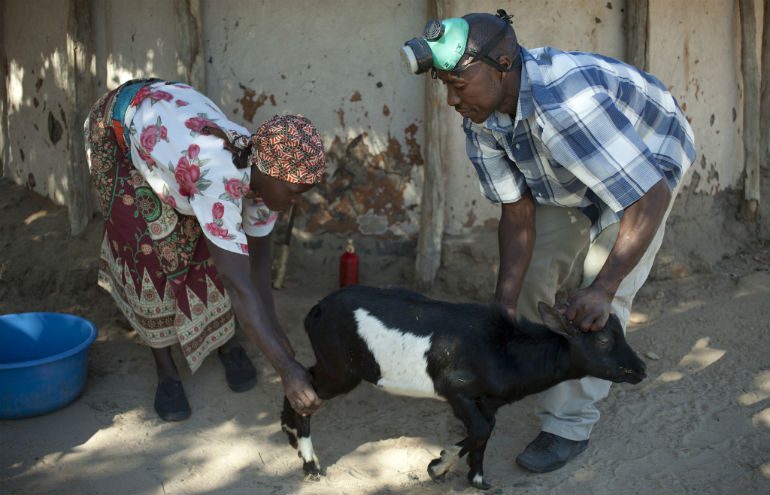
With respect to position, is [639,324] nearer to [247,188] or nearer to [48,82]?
[247,188]

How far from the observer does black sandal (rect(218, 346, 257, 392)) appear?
4969 millimetres

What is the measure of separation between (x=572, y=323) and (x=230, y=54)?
3.56m

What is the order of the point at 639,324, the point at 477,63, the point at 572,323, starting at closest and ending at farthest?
the point at 477,63 < the point at 572,323 < the point at 639,324

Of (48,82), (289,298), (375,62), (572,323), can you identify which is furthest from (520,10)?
(48,82)

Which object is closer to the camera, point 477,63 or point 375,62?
point 477,63

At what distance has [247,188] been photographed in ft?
12.5

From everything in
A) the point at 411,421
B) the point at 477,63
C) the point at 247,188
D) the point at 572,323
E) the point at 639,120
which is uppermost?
the point at 477,63

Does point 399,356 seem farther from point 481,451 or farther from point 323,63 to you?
point 323,63

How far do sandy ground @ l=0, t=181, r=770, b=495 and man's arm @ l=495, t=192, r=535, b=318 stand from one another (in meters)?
0.90

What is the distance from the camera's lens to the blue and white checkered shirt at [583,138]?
3.31 m

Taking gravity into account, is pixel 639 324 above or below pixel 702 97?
below

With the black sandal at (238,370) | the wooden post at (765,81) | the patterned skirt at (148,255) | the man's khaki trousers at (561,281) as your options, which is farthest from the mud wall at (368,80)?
the man's khaki trousers at (561,281)

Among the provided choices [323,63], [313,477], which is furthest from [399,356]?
[323,63]

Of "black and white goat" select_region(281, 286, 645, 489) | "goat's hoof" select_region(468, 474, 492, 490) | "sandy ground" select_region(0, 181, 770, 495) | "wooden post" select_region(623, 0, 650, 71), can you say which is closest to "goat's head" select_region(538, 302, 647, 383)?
"black and white goat" select_region(281, 286, 645, 489)
